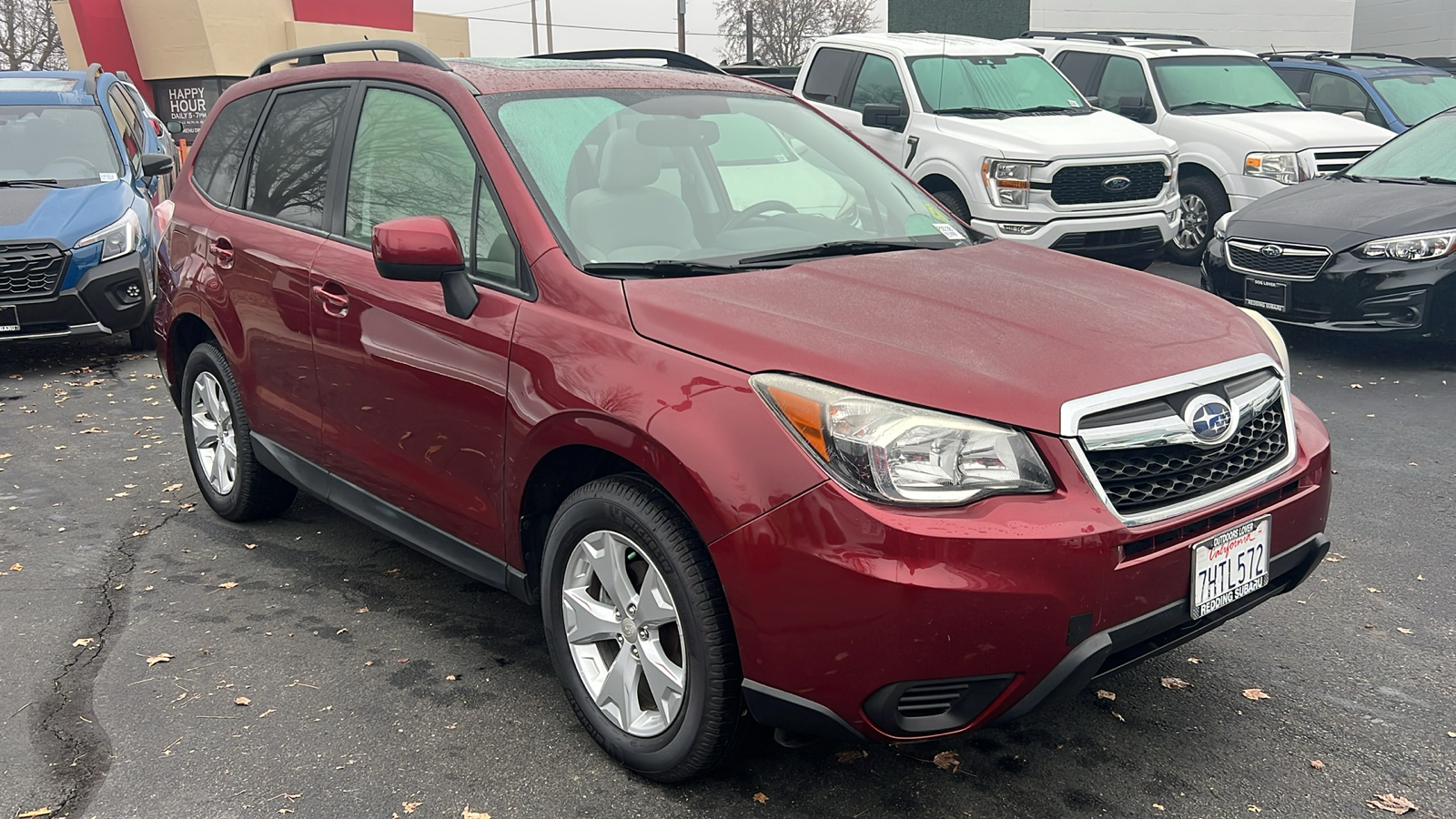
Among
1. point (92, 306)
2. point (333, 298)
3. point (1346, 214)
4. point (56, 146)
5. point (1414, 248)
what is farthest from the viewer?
point (56, 146)

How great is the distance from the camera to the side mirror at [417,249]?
3.38 meters

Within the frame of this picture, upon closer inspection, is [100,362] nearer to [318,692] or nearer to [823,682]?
[318,692]

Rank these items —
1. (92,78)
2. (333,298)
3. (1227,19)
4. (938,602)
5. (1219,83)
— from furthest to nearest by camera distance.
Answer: (1227,19), (1219,83), (92,78), (333,298), (938,602)

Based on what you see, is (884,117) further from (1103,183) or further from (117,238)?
(117,238)

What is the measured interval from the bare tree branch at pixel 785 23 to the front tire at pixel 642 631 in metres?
61.7

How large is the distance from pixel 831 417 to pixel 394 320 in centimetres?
170

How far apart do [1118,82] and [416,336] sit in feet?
35.2

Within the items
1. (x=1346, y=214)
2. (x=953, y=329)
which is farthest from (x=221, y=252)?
(x=1346, y=214)

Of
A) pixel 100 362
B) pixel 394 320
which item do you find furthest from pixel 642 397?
pixel 100 362

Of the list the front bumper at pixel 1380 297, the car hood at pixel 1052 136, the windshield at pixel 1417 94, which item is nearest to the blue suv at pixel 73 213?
the car hood at pixel 1052 136

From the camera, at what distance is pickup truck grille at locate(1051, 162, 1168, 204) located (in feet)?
32.6

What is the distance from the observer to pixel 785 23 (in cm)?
6462

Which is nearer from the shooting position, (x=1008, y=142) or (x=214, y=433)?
(x=214, y=433)

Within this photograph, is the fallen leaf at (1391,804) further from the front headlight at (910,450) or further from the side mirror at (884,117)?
the side mirror at (884,117)
